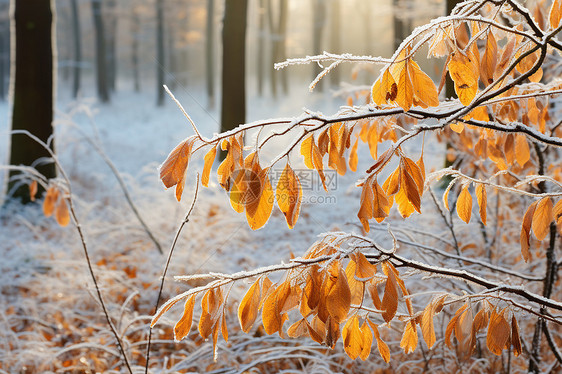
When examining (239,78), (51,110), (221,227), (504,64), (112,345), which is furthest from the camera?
(239,78)

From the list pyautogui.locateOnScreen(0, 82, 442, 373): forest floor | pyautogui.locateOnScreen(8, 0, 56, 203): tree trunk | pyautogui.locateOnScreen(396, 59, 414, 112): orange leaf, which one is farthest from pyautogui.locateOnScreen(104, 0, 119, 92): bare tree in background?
pyautogui.locateOnScreen(396, 59, 414, 112): orange leaf

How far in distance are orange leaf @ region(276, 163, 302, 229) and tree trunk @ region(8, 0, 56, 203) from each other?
18.5 feet

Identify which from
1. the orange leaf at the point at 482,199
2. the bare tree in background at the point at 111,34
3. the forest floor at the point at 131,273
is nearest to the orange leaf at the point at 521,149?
the orange leaf at the point at 482,199

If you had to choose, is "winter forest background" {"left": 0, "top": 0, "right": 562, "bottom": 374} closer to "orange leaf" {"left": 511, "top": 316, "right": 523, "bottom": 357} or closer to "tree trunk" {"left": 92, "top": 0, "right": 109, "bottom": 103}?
"orange leaf" {"left": 511, "top": 316, "right": 523, "bottom": 357}

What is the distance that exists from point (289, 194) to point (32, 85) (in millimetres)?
6116

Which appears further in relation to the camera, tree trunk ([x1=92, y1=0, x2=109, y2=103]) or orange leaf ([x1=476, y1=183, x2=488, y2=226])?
tree trunk ([x1=92, y1=0, x2=109, y2=103])

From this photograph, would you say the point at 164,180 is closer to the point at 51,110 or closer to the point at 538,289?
the point at 538,289

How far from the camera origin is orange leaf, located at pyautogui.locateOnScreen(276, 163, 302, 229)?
107cm

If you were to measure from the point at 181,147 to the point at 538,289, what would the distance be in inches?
123

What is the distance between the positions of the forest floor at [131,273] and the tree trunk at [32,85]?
0.62 m

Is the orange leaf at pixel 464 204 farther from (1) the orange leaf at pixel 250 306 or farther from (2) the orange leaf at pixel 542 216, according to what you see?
(1) the orange leaf at pixel 250 306

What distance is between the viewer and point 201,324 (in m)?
1.15

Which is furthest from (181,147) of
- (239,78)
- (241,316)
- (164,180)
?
(239,78)

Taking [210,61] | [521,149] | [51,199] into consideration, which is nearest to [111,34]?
[210,61]
